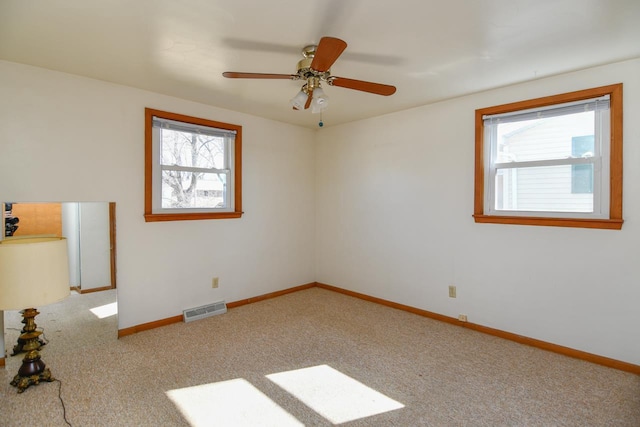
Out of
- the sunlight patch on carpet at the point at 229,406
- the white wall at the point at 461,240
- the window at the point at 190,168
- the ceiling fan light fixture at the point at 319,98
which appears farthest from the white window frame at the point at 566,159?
the window at the point at 190,168

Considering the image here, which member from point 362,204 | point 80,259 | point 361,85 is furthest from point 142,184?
point 362,204

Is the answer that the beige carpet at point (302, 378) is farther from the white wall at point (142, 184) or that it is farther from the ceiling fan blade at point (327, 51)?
the ceiling fan blade at point (327, 51)

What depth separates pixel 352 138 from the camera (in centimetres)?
435

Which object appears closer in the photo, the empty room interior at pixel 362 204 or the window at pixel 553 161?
the empty room interior at pixel 362 204

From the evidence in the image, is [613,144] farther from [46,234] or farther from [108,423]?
[46,234]

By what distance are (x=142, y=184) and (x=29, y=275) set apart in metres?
1.41

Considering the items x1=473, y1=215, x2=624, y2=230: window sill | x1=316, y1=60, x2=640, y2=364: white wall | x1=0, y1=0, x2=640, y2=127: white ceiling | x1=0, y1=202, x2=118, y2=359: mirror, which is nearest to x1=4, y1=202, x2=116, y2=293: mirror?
x1=0, y1=202, x2=118, y2=359: mirror

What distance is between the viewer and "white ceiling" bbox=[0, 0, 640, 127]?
1815mm

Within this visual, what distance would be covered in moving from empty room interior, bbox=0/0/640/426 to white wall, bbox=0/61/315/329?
0.02 m

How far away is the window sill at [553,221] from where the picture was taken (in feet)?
8.20

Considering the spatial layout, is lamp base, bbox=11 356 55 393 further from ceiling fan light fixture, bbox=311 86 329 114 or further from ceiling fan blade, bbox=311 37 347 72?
ceiling fan blade, bbox=311 37 347 72

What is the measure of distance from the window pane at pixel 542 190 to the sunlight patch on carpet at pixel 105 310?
381cm

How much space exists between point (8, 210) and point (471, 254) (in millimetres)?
4108

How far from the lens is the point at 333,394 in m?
2.17
